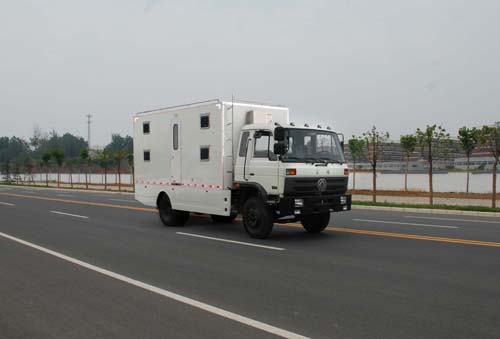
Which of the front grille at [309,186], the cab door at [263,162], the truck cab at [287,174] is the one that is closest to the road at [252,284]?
the truck cab at [287,174]

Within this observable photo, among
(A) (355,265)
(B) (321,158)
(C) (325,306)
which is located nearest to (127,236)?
(B) (321,158)

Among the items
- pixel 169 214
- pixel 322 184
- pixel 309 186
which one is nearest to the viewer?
pixel 309 186

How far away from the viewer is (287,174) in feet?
31.7

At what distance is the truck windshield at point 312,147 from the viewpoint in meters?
9.96

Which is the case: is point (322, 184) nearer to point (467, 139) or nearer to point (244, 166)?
point (244, 166)

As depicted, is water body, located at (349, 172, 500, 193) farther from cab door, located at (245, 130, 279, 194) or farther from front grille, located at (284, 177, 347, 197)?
cab door, located at (245, 130, 279, 194)

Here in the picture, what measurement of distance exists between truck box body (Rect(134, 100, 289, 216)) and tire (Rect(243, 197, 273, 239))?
0.63 meters

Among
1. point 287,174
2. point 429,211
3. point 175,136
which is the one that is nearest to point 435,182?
point 429,211

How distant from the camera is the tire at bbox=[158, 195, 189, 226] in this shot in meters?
13.1

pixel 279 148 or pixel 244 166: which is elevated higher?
pixel 279 148

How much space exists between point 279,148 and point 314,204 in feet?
4.84

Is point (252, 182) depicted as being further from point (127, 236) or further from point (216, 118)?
point (127, 236)

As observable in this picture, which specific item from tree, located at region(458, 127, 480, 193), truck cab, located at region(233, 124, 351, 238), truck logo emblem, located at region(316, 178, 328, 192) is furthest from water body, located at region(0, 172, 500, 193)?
truck logo emblem, located at region(316, 178, 328, 192)

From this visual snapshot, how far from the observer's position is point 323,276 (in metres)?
6.81
